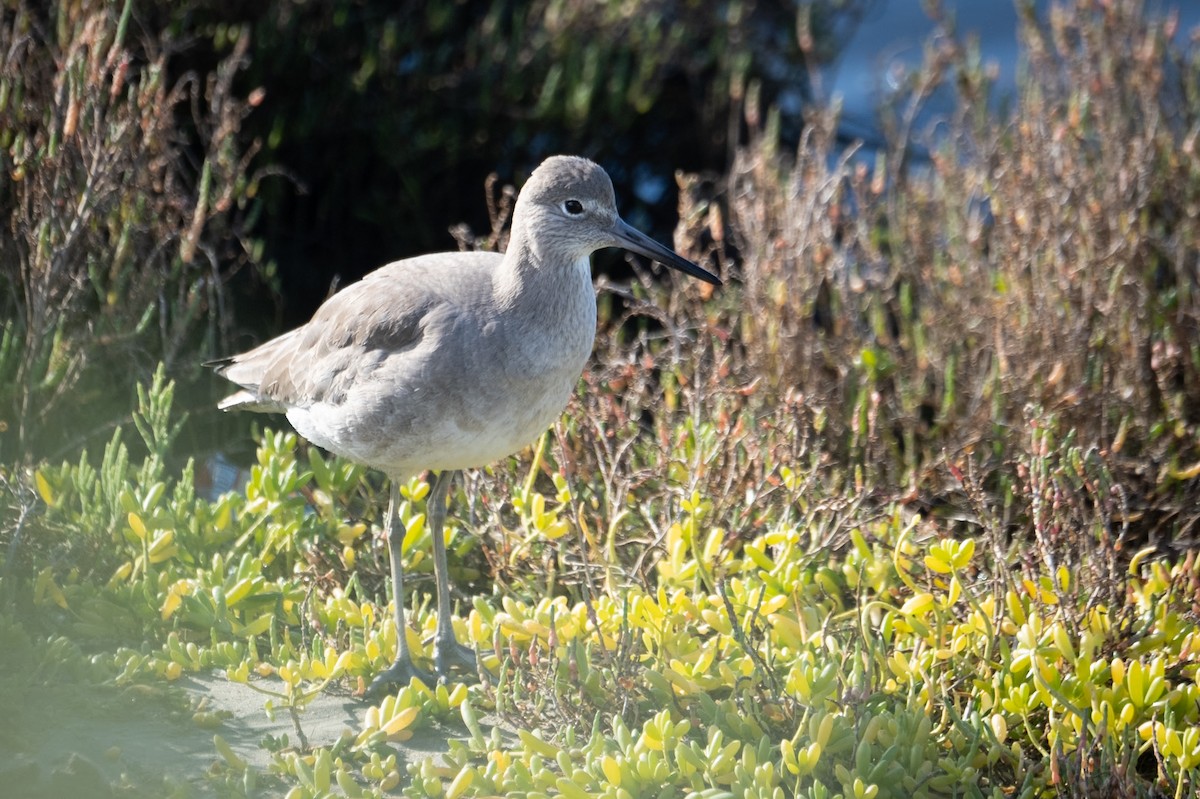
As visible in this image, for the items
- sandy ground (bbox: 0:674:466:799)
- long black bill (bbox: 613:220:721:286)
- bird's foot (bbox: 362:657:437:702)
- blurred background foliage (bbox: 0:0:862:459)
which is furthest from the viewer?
blurred background foliage (bbox: 0:0:862:459)

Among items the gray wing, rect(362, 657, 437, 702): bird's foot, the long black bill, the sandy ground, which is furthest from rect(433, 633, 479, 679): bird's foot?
the long black bill

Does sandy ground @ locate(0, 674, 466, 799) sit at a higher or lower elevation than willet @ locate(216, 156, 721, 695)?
lower

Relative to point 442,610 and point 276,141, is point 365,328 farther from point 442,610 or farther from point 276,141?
point 276,141

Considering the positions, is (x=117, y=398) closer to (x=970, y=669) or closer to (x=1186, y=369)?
(x=970, y=669)

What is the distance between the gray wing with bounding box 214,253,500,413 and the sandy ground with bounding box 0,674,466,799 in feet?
2.92

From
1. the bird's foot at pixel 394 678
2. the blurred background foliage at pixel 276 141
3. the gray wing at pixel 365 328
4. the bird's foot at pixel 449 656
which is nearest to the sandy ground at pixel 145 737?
the bird's foot at pixel 394 678

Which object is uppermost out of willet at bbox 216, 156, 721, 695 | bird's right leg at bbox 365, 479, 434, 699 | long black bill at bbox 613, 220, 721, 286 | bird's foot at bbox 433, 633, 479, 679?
long black bill at bbox 613, 220, 721, 286

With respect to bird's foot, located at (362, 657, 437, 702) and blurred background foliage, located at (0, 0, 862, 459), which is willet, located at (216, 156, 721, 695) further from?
blurred background foliage, located at (0, 0, 862, 459)

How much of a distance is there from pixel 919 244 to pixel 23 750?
3667 millimetres

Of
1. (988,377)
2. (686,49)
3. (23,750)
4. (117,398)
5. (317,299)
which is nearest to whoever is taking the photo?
(23,750)

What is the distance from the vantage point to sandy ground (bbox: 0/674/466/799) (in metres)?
3.15

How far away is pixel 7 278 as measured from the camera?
4879 mm

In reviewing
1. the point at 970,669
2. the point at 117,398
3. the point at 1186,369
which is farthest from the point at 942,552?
the point at 117,398

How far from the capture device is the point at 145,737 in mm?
3441
